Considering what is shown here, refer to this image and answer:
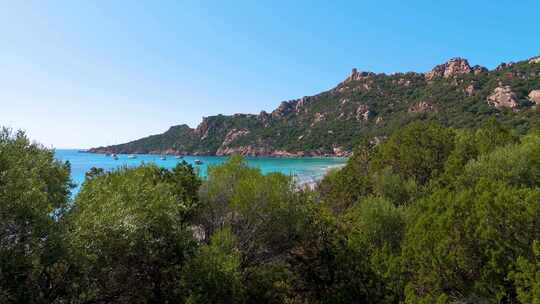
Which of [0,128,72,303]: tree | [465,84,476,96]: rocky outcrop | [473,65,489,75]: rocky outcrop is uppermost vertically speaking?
[473,65,489,75]: rocky outcrop

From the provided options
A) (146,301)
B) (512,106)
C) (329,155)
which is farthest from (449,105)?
(146,301)

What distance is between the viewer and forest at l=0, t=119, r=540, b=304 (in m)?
13.5

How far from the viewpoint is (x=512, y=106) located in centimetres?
12444

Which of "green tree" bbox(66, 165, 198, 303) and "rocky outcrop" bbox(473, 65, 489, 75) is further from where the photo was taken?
"rocky outcrop" bbox(473, 65, 489, 75)

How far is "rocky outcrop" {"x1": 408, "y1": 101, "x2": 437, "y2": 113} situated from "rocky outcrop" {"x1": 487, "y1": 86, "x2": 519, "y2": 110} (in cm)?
2063

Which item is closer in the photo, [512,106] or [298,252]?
[298,252]

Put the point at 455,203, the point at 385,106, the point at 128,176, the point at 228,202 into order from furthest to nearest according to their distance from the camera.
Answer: the point at 385,106
the point at 228,202
the point at 128,176
the point at 455,203

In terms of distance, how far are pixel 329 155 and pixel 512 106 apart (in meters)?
86.2

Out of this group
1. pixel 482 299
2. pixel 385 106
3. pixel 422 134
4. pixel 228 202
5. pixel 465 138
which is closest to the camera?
pixel 482 299

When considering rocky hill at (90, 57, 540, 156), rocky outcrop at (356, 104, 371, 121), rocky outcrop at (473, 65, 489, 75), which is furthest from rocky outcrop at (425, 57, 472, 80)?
rocky outcrop at (356, 104, 371, 121)

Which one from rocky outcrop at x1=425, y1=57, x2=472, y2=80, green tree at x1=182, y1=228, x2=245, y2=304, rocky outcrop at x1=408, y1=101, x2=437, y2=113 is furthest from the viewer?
rocky outcrop at x1=425, y1=57, x2=472, y2=80

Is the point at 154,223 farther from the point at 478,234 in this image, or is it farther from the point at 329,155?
the point at 329,155

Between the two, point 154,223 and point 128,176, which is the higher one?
point 128,176

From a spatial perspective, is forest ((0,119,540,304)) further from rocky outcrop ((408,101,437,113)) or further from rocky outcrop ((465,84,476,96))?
rocky outcrop ((465,84,476,96))
